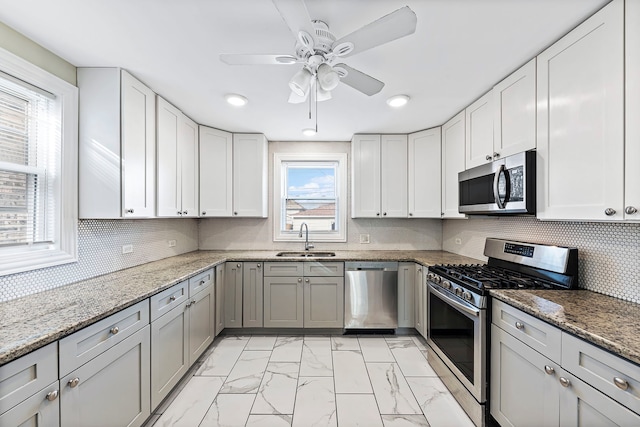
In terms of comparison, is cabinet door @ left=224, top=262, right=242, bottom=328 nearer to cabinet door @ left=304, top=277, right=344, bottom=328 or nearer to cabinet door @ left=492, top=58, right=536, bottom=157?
cabinet door @ left=304, top=277, right=344, bottom=328

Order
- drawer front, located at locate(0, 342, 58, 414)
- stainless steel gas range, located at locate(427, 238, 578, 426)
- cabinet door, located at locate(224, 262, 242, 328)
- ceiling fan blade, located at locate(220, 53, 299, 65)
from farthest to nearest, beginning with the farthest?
1. cabinet door, located at locate(224, 262, 242, 328)
2. stainless steel gas range, located at locate(427, 238, 578, 426)
3. ceiling fan blade, located at locate(220, 53, 299, 65)
4. drawer front, located at locate(0, 342, 58, 414)

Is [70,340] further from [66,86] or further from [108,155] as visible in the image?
[66,86]

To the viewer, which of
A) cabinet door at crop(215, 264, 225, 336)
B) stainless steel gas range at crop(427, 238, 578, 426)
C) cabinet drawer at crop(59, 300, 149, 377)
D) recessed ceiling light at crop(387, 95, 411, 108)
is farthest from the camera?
cabinet door at crop(215, 264, 225, 336)

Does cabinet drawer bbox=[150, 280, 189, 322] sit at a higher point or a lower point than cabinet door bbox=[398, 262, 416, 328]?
higher

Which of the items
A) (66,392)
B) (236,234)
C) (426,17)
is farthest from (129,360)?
(426,17)

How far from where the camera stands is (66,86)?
1.74 m

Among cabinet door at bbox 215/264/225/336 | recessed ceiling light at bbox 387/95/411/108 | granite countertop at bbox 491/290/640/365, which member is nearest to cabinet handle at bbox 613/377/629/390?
granite countertop at bbox 491/290/640/365

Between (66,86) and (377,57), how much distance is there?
206cm

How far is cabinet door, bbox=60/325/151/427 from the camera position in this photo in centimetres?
115

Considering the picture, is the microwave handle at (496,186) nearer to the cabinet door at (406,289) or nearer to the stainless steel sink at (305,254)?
the cabinet door at (406,289)

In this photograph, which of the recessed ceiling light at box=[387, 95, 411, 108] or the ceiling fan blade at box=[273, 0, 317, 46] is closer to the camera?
the ceiling fan blade at box=[273, 0, 317, 46]

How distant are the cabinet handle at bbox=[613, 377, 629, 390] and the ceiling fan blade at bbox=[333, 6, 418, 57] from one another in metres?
1.58

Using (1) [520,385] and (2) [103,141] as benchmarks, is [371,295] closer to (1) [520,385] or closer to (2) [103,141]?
(1) [520,385]

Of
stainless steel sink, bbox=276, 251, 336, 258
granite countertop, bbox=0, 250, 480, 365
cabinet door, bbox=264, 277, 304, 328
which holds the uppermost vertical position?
granite countertop, bbox=0, 250, 480, 365
